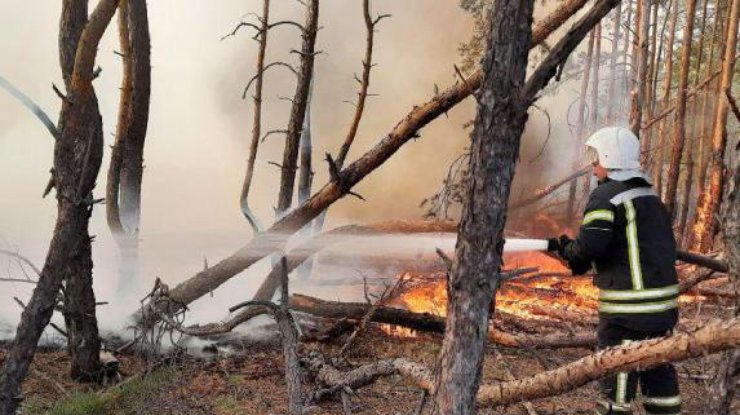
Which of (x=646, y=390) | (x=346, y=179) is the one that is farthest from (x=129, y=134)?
(x=646, y=390)

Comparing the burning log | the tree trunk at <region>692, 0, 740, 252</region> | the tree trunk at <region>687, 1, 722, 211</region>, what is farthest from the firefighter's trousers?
the tree trunk at <region>687, 1, 722, 211</region>

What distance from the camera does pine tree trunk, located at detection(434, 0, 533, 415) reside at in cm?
212

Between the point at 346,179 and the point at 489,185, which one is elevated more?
the point at 346,179

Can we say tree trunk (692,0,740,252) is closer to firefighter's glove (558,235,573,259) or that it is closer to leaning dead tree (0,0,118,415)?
firefighter's glove (558,235,573,259)

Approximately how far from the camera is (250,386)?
16.1 ft

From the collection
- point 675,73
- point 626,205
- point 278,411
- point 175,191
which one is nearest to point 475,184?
point 626,205

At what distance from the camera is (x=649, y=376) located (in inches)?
143

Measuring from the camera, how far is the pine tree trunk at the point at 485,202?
6.95ft

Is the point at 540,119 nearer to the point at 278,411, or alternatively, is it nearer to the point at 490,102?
the point at 278,411

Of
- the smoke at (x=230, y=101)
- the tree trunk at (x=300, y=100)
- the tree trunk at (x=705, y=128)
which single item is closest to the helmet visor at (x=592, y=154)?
the tree trunk at (x=300, y=100)

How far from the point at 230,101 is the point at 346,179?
1185 cm

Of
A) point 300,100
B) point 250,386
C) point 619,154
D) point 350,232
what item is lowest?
point 250,386

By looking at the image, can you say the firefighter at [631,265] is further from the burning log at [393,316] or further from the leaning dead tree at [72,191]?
the leaning dead tree at [72,191]

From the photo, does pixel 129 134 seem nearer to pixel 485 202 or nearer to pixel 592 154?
pixel 592 154
